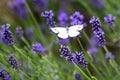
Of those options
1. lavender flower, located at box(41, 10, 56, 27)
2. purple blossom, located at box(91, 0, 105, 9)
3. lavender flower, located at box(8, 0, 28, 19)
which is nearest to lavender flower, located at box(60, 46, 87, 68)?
lavender flower, located at box(41, 10, 56, 27)

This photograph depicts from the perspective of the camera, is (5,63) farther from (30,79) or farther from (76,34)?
(76,34)

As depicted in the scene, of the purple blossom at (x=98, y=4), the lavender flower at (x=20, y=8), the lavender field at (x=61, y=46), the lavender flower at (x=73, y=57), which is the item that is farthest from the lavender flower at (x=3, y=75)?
the purple blossom at (x=98, y=4)

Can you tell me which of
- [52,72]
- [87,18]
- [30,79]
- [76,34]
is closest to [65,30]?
[76,34]

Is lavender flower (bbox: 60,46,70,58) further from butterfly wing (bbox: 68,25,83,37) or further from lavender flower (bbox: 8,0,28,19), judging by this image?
lavender flower (bbox: 8,0,28,19)

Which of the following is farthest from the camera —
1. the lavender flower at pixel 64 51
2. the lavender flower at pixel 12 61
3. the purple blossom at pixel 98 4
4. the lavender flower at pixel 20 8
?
the purple blossom at pixel 98 4

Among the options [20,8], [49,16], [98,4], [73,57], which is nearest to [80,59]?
[73,57]

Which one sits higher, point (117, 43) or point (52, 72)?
point (117, 43)

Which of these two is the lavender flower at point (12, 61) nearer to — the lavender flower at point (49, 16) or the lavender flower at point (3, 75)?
the lavender flower at point (3, 75)

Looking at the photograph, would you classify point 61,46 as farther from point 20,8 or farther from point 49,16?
point 20,8

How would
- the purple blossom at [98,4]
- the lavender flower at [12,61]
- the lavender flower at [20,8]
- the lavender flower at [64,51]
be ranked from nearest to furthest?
1. the lavender flower at [64,51]
2. the lavender flower at [12,61]
3. the lavender flower at [20,8]
4. the purple blossom at [98,4]
